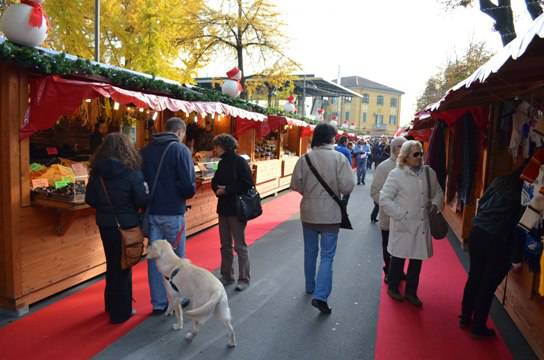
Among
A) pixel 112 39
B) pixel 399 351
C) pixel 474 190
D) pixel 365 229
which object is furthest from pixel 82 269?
pixel 112 39

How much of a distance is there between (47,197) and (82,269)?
1086 mm

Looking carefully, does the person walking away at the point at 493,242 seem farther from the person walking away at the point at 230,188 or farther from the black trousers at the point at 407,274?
the person walking away at the point at 230,188

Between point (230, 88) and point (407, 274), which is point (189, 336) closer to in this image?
point (407, 274)

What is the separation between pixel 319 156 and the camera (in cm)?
416

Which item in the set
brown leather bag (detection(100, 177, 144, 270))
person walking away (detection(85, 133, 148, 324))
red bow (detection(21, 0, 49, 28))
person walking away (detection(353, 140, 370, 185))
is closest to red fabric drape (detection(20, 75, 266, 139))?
red bow (detection(21, 0, 49, 28))

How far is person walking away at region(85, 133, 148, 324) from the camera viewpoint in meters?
3.57

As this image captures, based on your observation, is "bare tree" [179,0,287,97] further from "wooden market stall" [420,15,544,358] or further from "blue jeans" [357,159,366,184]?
"wooden market stall" [420,15,544,358]

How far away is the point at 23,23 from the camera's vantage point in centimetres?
389

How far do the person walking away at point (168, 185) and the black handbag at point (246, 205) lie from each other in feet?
2.60

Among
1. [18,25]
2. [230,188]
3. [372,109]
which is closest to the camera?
[18,25]

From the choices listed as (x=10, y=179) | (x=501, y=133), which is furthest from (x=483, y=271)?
(x=10, y=179)

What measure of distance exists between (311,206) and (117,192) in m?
1.81

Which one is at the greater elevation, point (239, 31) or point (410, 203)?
point (239, 31)

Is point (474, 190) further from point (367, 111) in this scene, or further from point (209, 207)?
point (367, 111)
